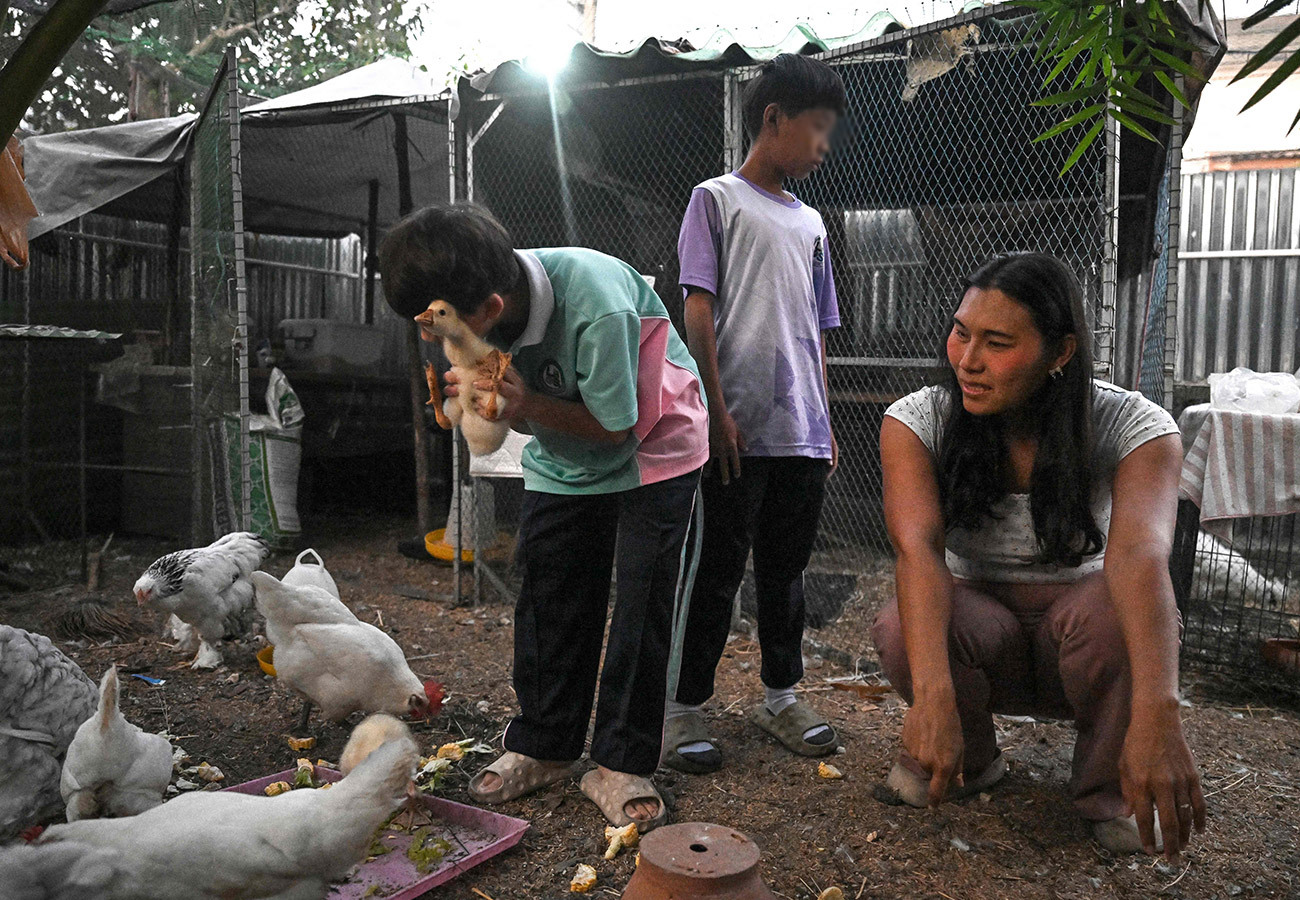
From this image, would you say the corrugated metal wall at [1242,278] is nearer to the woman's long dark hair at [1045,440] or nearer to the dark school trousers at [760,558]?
the dark school trousers at [760,558]

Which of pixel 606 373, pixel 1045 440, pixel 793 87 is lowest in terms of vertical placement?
pixel 1045 440

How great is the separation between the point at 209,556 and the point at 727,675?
224cm

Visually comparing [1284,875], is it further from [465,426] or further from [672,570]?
[465,426]

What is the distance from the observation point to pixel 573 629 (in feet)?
8.02

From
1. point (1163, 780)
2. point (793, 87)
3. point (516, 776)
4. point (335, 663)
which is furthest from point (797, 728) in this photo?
point (793, 87)

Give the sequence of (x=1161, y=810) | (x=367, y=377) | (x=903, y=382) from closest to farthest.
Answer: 1. (x=1161, y=810)
2. (x=903, y=382)
3. (x=367, y=377)

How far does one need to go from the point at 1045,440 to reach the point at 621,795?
53.5 inches

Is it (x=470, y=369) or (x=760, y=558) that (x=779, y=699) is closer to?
(x=760, y=558)

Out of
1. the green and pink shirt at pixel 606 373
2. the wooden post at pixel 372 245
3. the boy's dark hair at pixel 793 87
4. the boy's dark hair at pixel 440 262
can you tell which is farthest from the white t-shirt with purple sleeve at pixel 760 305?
the wooden post at pixel 372 245

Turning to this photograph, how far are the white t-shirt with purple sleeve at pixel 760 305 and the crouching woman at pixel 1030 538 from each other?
0.58 meters

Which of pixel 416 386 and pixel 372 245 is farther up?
pixel 372 245

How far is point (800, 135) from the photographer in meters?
2.82

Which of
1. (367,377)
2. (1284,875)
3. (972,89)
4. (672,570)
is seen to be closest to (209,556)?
(672,570)

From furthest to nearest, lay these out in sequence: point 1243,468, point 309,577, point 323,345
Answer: point 323,345 < point 309,577 < point 1243,468
